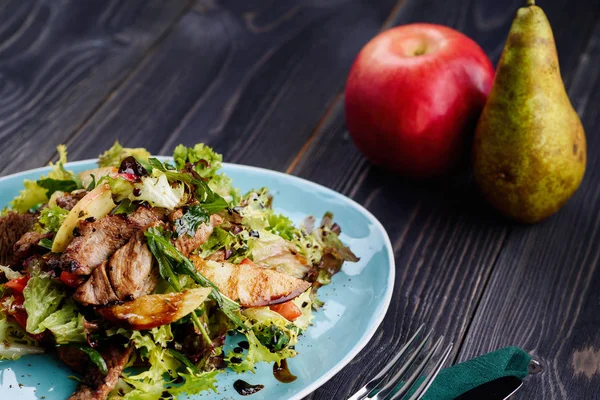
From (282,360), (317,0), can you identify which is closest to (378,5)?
(317,0)

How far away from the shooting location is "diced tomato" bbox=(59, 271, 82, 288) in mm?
2033

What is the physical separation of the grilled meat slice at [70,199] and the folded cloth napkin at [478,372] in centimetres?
121

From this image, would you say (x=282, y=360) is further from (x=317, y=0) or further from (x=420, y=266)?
(x=317, y=0)

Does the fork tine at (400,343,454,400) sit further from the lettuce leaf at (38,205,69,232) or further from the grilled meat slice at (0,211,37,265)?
the grilled meat slice at (0,211,37,265)

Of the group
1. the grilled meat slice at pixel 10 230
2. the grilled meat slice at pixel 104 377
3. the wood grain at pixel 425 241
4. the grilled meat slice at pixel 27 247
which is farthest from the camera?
the wood grain at pixel 425 241

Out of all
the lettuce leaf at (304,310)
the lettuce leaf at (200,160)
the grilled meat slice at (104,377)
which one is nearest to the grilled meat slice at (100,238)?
the grilled meat slice at (104,377)

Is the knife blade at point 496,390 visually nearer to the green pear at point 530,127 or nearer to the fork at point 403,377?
the fork at point 403,377

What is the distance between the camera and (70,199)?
2.29 metres

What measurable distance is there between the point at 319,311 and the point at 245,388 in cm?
39

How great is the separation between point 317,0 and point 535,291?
2.26 m

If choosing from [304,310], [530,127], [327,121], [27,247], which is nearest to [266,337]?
[304,310]

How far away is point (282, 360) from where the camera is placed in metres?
2.18

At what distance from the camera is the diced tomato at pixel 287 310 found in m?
2.22

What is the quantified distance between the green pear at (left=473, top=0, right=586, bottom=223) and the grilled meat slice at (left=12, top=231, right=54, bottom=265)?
1.61 metres
